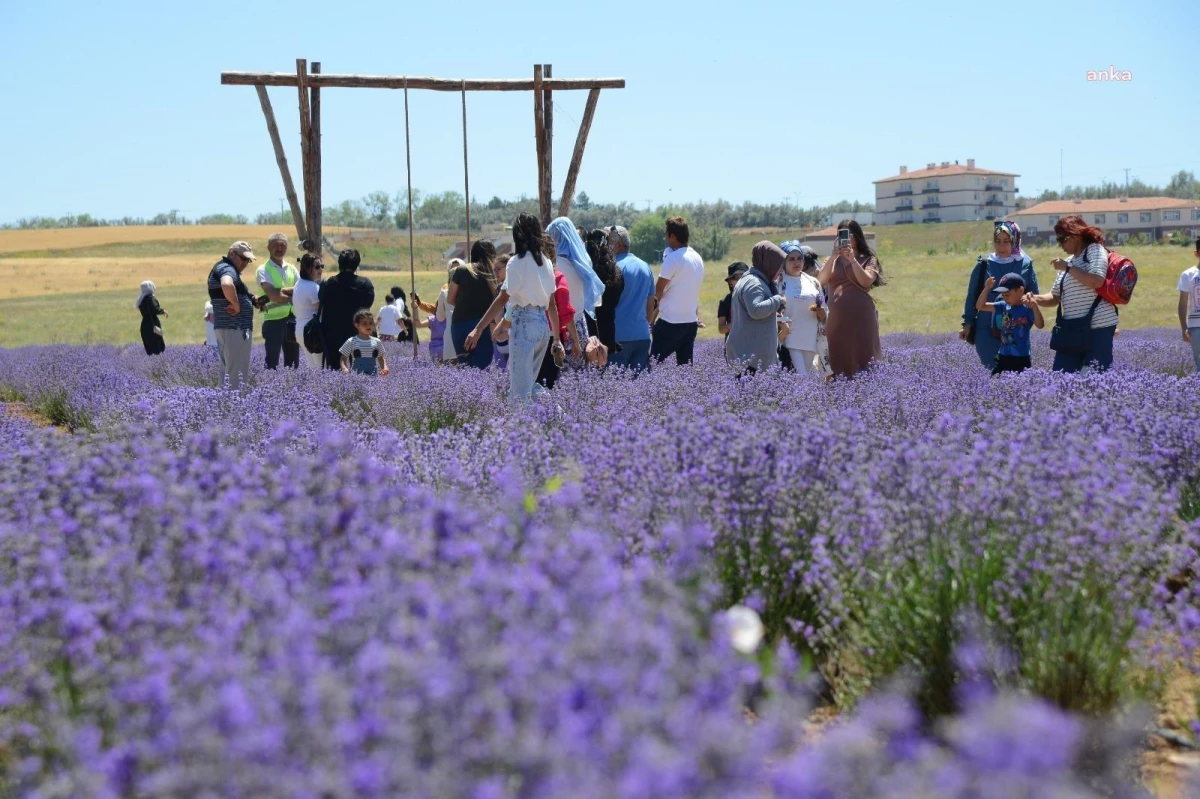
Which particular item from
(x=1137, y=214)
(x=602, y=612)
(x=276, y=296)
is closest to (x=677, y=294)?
(x=276, y=296)

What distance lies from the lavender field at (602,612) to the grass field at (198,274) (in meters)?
8.38

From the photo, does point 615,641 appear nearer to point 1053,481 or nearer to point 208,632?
point 208,632

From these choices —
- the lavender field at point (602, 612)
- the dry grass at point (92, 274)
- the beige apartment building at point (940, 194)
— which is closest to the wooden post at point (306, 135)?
the lavender field at point (602, 612)

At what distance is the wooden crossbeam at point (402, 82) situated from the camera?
9336mm

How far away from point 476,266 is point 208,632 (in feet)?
22.9

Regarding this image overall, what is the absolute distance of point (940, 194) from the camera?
436ft

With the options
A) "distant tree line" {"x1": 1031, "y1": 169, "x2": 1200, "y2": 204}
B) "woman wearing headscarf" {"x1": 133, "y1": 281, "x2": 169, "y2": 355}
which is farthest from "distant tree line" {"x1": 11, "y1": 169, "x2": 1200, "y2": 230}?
"woman wearing headscarf" {"x1": 133, "y1": 281, "x2": 169, "y2": 355}

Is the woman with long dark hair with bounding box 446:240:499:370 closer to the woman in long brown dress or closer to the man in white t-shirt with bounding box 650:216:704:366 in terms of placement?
the man in white t-shirt with bounding box 650:216:704:366

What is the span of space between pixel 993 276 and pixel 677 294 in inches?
84.0

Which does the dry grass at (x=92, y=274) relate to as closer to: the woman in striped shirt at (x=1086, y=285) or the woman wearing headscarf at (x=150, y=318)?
the woman wearing headscarf at (x=150, y=318)

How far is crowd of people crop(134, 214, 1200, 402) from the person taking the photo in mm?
6473

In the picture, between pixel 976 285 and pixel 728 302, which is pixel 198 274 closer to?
pixel 728 302

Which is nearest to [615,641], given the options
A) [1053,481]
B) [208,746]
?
[208,746]

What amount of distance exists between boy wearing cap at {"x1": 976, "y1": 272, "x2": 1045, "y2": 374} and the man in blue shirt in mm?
2226
